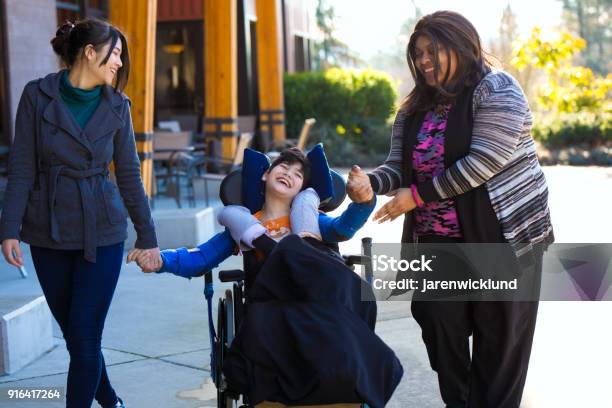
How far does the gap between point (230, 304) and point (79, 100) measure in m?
0.98

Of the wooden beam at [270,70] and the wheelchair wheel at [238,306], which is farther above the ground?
the wooden beam at [270,70]

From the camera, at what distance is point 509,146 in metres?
3.66

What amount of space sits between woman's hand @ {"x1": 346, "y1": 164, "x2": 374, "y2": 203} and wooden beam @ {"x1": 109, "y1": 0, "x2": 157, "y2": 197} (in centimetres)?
617

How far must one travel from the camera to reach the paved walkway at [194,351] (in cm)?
473

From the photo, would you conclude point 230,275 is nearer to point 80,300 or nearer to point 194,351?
point 80,300

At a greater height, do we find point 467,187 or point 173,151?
point 467,187

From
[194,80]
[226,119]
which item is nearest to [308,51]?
[194,80]

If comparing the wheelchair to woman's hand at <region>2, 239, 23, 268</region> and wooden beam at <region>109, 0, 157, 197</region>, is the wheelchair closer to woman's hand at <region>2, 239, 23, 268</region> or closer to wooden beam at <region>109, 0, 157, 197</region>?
woman's hand at <region>2, 239, 23, 268</region>

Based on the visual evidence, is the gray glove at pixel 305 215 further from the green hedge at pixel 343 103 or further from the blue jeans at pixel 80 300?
the green hedge at pixel 343 103

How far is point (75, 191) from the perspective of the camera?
3725 millimetres

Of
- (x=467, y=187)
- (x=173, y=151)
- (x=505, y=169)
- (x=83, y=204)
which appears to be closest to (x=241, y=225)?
(x=83, y=204)

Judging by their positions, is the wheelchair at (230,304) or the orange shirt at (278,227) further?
the orange shirt at (278,227)

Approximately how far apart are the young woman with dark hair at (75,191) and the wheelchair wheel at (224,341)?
46 cm

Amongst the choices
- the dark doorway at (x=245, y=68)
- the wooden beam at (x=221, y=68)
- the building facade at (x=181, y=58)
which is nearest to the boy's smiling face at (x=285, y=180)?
the building facade at (x=181, y=58)
